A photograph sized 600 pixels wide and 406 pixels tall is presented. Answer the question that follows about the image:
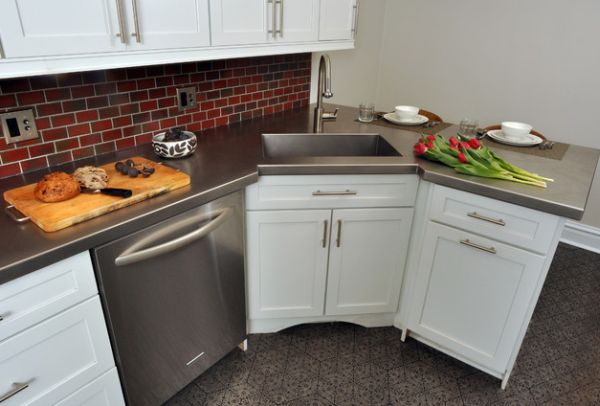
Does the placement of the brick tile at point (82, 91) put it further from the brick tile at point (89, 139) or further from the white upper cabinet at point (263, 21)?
the white upper cabinet at point (263, 21)

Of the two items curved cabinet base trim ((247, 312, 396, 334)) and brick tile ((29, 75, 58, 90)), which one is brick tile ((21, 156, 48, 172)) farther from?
curved cabinet base trim ((247, 312, 396, 334))

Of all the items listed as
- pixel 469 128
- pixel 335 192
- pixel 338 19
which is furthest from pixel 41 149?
pixel 469 128

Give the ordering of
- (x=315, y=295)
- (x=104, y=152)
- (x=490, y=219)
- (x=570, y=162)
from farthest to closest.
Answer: (x=315, y=295) < (x=570, y=162) < (x=104, y=152) < (x=490, y=219)

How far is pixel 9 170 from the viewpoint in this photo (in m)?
1.42

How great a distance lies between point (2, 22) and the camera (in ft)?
3.41

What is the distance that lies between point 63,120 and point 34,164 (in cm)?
19

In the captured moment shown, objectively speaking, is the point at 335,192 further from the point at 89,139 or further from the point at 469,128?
the point at 89,139

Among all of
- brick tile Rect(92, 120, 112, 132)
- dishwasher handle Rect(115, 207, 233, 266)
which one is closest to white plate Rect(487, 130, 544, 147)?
dishwasher handle Rect(115, 207, 233, 266)

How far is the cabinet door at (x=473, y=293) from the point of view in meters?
1.57

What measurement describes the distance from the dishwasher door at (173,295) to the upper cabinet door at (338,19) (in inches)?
41.6

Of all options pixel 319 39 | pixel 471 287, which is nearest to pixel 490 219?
pixel 471 287

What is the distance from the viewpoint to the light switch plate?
136 cm

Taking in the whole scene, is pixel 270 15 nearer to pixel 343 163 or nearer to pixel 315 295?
pixel 343 163

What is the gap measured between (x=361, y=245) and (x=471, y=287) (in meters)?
0.49
